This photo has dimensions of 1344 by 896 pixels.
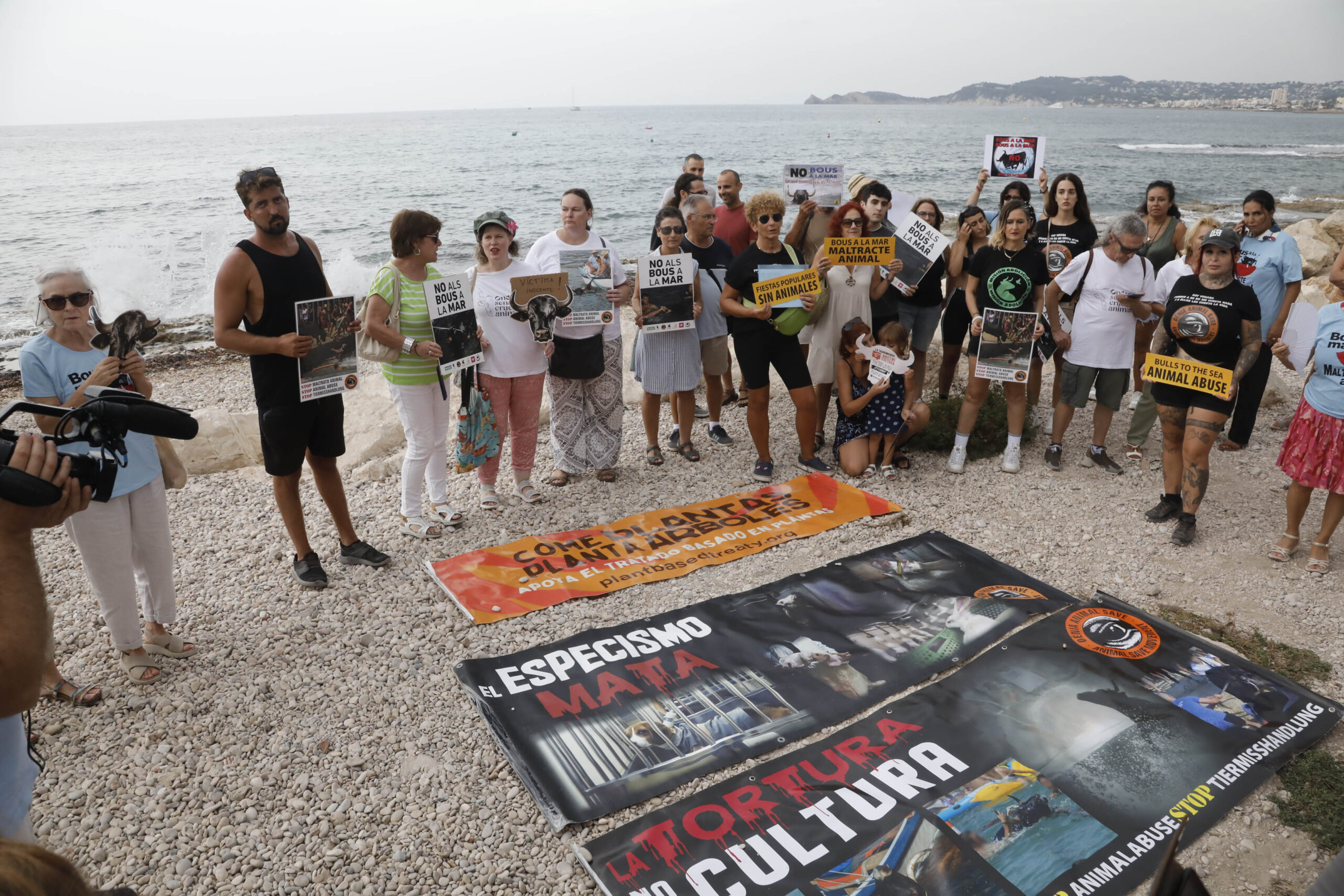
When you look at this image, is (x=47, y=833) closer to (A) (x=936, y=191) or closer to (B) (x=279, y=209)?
(B) (x=279, y=209)

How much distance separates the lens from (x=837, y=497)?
6.21m

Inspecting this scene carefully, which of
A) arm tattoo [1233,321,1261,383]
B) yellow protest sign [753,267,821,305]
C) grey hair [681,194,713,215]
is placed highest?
grey hair [681,194,713,215]

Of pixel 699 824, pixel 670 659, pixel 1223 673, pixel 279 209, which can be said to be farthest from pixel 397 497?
pixel 1223 673

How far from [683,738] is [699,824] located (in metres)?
0.54

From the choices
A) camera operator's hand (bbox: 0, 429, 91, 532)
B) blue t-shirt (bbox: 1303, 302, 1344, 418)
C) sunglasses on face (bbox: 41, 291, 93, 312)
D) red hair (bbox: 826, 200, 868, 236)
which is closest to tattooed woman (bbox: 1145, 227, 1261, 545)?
blue t-shirt (bbox: 1303, 302, 1344, 418)

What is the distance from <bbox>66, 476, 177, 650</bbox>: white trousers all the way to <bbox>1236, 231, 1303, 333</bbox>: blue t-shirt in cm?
777

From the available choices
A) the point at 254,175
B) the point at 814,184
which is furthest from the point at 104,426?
the point at 814,184

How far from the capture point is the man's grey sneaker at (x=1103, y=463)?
6.72 metres

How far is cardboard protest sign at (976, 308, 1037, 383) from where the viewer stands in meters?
6.30

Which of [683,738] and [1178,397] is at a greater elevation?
[1178,397]

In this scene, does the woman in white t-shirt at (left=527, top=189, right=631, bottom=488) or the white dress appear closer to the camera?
the woman in white t-shirt at (left=527, top=189, right=631, bottom=488)

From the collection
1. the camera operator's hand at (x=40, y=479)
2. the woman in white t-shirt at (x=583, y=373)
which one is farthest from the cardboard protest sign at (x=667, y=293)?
the camera operator's hand at (x=40, y=479)

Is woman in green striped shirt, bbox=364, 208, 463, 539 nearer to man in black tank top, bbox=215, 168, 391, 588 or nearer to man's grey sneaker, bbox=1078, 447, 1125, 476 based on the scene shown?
man in black tank top, bbox=215, 168, 391, 588

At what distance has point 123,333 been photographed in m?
3.92
